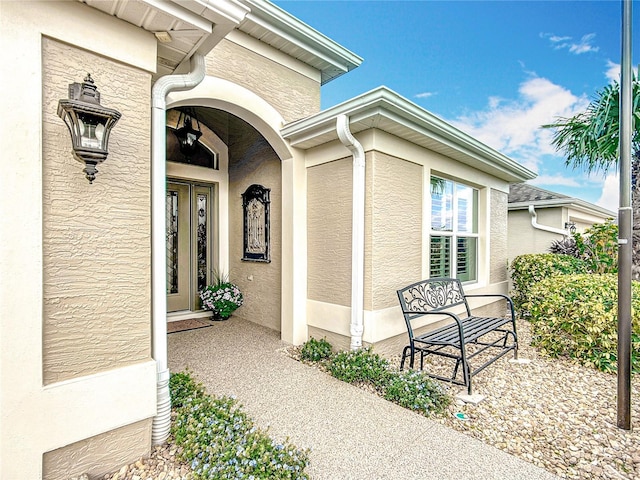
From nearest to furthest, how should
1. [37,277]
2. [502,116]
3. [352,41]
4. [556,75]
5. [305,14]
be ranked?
[37,277] < [305,14] < [556,75] < [352,41] < [502,116]

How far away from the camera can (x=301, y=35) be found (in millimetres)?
5078

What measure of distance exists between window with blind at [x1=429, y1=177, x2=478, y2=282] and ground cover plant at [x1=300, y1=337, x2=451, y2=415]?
7.20 feet

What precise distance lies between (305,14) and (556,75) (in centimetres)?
1108

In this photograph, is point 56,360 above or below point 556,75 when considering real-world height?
below

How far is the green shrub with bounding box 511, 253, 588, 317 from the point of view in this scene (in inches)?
273

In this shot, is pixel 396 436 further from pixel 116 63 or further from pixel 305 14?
pixel 305 14

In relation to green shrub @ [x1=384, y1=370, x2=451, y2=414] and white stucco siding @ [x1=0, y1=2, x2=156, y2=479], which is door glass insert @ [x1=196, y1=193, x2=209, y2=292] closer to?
white stucco siding @ [x1=0, y1=2, x2=156, y2=479]

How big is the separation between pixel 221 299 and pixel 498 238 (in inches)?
239

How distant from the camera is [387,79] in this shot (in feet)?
64.6

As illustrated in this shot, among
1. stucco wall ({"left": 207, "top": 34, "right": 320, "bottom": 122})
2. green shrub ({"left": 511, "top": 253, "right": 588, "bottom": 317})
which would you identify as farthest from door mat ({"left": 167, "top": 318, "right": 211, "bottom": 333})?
green shrub ({"left": 511, "top": 253, "right": 588, "bottom": 317})

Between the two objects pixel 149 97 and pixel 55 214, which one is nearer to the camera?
pixel 55 214

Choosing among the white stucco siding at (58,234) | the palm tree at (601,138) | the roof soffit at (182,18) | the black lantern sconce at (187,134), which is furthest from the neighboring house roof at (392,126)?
the palm tree at (601,138)

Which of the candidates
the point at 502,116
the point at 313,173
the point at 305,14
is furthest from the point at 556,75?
the point at 313,173

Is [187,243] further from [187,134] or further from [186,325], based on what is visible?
[187,134]
